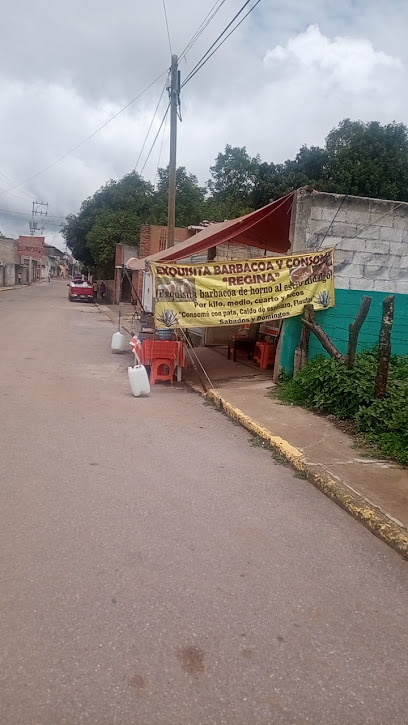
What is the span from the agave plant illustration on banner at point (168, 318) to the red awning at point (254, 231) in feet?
4.25

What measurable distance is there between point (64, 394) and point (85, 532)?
472 cm

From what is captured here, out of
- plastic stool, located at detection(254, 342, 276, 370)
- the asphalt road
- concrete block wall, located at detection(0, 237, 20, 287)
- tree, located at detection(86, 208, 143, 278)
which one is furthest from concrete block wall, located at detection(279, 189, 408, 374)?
concrete block wall, located at detection(0, 237, 20, 287)

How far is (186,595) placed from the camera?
295 centimetres

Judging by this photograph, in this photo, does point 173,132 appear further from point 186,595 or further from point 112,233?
point 112,233

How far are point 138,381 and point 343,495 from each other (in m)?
4.40

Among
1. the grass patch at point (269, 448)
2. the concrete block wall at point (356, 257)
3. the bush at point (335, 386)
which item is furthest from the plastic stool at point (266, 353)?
the grass patch at point (269, 448)

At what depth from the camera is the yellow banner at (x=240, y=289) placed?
838 centimetres

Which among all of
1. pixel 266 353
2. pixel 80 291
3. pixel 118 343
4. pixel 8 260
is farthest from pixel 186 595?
pixel 8 260

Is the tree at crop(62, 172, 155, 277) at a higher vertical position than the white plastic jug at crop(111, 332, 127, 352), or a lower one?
higher

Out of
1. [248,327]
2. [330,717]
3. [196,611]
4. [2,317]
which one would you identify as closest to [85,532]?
[196,611]

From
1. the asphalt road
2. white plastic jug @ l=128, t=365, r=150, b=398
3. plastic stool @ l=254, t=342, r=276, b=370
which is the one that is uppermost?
plastic stool @ l=254, t=342, r=276, b=370

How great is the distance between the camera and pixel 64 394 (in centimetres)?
808

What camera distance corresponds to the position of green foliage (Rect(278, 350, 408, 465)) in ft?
18.7

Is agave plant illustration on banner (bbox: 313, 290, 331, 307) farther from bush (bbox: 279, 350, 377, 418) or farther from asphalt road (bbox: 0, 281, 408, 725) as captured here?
asphalt road (bbox: 0, 281, 408, 725)
